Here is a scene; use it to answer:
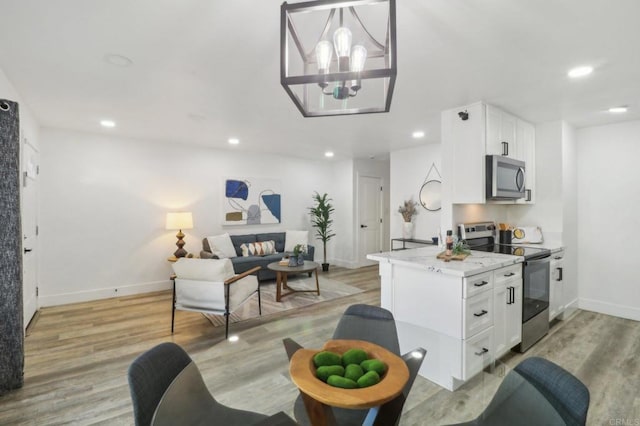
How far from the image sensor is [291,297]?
459cm

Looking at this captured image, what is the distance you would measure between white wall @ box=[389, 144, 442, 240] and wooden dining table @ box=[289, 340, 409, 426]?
4696 millimetres

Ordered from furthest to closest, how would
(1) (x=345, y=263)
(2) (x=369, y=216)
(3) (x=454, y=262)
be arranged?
1. (2) (x=369, y=216)
2. (1) (x=345, y=263)
3. (3) (x=454, y=262)

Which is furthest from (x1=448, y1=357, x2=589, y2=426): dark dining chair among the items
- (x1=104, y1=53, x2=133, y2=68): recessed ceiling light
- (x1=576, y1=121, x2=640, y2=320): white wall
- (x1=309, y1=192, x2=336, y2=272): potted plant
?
(x1=309, y1=192, x2=336, y2=272): potted plant

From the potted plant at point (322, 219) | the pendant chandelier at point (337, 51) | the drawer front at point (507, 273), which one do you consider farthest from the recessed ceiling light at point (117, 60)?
the potted plant at point (322, 219)

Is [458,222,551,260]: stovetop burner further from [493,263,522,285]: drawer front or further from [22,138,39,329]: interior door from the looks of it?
[22,138,39,329]: interior door

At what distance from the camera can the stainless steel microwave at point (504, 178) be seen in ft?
9.77

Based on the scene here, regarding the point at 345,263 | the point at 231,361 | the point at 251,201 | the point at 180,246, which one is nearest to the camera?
the point at 231,361

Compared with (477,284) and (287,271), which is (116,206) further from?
(477,284)

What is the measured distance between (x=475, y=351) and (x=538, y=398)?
1.31 m

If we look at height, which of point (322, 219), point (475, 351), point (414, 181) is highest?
point (414, 181)

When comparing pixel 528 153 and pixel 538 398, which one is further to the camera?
pixel 528 153

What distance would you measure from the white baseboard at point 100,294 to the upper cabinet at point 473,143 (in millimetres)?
4628

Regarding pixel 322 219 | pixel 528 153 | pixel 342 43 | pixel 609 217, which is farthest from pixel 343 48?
pixel 322 219

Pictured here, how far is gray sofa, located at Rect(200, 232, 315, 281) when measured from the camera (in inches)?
203
